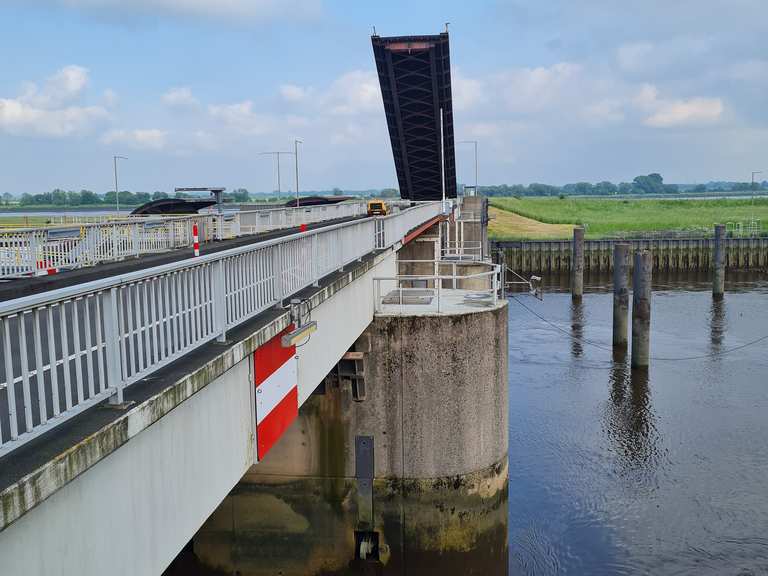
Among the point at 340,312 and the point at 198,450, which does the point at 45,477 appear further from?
the point at 340,312

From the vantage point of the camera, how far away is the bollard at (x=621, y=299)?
35.8 m

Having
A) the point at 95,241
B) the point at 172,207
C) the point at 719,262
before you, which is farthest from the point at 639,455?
the point at 719,262

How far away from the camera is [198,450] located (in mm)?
6688

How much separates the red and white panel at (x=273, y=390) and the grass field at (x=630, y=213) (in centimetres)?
9562

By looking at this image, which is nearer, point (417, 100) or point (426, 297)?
point (426, 297)

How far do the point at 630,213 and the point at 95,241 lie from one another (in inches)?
5681

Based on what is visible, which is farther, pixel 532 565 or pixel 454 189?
pixel 454 189

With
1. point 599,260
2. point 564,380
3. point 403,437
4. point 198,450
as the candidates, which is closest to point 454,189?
point 599,260

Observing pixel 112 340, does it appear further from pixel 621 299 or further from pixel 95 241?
pixel 621 299

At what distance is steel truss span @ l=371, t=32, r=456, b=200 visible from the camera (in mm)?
38500

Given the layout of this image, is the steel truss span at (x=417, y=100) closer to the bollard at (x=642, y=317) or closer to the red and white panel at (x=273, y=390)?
the bollard at (x=642, y=317)

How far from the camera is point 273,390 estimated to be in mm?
8836

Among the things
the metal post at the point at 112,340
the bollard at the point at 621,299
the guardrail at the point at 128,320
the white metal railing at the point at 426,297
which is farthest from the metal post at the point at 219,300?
the bollard at the point at 621,299

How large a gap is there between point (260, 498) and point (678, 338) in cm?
2929
